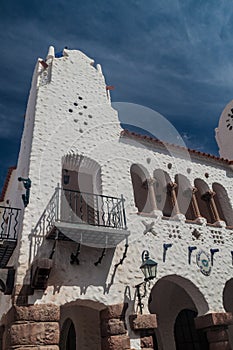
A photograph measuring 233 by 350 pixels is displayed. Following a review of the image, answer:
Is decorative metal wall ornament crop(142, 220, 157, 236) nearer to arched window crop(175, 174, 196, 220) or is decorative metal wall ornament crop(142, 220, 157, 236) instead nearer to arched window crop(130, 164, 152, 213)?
arched window crop(130, 164, 152, 213)

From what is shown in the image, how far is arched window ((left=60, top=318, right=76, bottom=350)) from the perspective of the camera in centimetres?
905

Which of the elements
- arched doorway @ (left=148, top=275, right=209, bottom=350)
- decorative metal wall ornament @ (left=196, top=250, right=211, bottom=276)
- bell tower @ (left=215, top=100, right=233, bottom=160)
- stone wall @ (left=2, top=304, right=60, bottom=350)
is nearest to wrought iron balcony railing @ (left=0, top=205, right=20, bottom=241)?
stone wall @ (left=2, top=304, right=60, bottom=350)

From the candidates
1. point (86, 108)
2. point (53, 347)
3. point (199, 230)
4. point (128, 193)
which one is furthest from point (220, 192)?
point (53, 347)

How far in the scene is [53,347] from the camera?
5.53m

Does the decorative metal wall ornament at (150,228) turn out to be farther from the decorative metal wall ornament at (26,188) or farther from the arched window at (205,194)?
the decorative metal wall ornament at (26,188)

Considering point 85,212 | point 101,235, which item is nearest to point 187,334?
point 85,212

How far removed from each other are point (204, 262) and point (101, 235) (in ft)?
11.3

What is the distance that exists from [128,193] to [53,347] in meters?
4.33

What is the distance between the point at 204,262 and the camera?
27.6ft

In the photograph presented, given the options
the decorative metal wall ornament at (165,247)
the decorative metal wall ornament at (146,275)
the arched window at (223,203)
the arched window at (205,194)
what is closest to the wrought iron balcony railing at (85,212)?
the decorative metal wall ornament at (146,275)

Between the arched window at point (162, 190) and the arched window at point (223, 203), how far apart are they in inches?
80.7

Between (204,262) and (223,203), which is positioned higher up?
(223,203)

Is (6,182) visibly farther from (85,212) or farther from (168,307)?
(168,307)

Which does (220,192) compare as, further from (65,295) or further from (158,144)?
(65,295)
